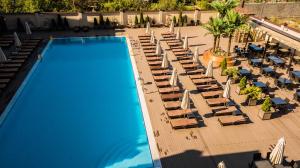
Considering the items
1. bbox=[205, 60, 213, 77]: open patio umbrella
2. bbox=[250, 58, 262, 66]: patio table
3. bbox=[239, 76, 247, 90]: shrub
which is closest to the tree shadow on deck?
bbox=[239, 76, 247, 90]: shrub

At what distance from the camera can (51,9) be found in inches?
1512

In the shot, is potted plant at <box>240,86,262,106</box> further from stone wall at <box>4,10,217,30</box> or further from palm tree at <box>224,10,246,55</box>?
stone wall at <box>4,10,217,30</box>

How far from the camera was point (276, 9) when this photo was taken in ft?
154

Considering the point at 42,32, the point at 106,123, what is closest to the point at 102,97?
the point at 106,123

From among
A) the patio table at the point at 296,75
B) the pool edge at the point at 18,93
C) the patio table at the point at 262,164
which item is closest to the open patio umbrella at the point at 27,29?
the pool edge at the point at 18,93

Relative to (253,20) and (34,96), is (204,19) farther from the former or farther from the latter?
(34,96)

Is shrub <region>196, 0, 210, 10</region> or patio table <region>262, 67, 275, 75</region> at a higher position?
shrub <region>196, 0, 210, 10</region>

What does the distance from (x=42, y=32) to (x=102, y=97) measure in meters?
17.4

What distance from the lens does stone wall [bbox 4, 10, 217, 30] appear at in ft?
115

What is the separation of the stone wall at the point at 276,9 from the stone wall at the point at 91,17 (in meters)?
10.6

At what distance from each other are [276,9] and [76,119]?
40169 millimetres

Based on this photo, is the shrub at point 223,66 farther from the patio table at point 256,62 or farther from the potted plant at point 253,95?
the potted plant at point 253,95

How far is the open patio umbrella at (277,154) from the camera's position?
13.2 m

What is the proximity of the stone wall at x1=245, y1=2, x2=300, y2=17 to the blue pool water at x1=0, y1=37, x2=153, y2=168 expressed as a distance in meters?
27.2
